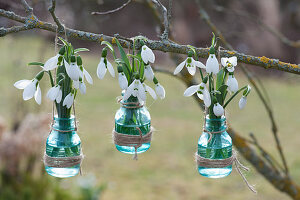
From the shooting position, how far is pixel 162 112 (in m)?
6.50

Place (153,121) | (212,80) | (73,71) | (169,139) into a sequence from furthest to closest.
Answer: (153,121), (169,139), (212,80), (73,71)

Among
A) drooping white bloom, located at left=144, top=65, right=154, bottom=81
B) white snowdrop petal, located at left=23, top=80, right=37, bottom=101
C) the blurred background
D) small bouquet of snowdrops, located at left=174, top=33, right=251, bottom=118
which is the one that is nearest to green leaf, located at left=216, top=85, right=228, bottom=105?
small bouquet of snowdrops, located at left=174, top=33, right=251, bottom=118

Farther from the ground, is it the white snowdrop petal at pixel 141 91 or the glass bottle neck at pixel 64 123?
the white snowdrop petal at pixel 141 91

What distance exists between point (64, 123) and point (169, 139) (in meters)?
4.45

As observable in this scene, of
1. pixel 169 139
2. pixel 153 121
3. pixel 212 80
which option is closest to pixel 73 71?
pixel 212 80

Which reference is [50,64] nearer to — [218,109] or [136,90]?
[136,90]

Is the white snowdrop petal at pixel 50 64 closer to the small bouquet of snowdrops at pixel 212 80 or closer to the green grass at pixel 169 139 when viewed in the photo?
the small bouquet of snowdrops at pixel 212 80

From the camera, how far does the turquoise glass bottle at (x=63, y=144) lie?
4.02ft

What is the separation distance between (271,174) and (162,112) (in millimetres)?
4611

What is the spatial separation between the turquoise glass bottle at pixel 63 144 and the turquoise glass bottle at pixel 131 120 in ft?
0.47

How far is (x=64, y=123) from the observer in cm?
124

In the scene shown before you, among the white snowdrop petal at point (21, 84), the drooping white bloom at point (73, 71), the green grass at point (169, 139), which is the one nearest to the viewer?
the drooping white bloom at point (73, 71)

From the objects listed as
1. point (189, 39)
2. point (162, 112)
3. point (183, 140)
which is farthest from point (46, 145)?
point (189, 39)

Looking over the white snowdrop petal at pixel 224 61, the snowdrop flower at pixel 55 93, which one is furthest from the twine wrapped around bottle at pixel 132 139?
the white snowdrop petal at pixel 224 61
